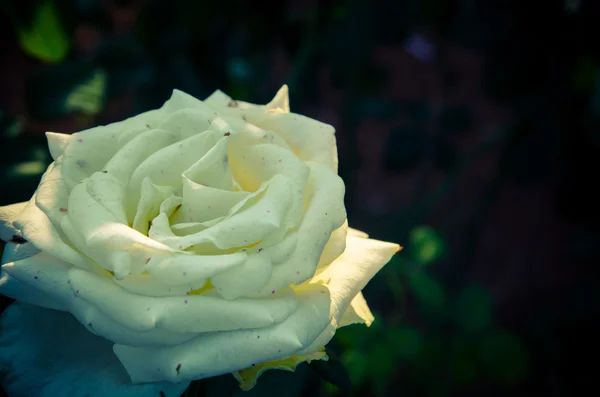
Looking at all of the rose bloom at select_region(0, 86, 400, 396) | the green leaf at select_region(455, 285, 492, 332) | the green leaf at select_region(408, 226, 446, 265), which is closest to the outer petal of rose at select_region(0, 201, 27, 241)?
the rose bloom at select_region(0, 86, 400, 396)

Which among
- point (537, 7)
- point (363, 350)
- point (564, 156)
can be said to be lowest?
point (363, 350)

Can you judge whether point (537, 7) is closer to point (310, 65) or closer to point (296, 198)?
point (310, 65)

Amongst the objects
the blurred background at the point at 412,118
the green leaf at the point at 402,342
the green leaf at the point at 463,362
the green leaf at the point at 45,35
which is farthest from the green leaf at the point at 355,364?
Answer: the green leaf at the point at 45,35

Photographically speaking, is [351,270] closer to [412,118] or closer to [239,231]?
[239,231]

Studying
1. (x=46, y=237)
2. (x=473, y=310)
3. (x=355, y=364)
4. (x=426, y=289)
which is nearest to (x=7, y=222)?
(x=46, y=237)

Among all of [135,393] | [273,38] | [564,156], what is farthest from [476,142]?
[135,393]

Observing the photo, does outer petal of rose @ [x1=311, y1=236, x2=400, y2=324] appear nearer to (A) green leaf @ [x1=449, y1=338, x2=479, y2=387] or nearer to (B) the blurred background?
(B) the blurred background
